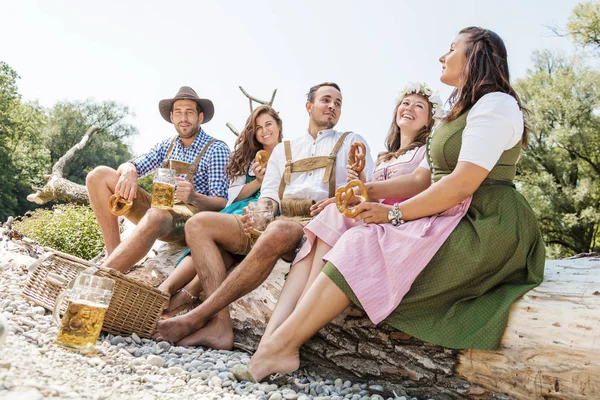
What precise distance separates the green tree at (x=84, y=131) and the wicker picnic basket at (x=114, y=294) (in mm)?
34162

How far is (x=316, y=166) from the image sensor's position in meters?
4.35

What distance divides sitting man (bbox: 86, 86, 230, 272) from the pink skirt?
194 cm

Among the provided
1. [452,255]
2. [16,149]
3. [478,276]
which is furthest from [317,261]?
[16,149]

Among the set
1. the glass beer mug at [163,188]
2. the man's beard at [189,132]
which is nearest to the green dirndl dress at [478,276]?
the glass beer mug at [163,188]

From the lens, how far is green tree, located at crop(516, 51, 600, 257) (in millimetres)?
20406

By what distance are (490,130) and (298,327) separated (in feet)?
4.67

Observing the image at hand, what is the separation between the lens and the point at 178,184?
15.5ft

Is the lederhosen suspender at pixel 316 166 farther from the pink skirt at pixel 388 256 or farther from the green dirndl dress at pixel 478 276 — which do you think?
the green dirndl dress at pixel 478 276

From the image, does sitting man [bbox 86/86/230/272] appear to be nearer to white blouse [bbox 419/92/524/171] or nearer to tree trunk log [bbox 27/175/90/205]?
white blouse [bbox 419/92/524/171]

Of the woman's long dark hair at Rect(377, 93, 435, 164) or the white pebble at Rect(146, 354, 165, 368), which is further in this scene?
the woman's long dark hair at Rect(377, 93, 435, 164)

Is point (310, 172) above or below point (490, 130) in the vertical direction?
below

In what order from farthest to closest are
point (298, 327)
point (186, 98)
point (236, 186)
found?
point (186, 98)
point (236, 186)
point (298, 327)

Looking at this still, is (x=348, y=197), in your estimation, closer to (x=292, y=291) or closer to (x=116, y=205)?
(x=292, y=291)

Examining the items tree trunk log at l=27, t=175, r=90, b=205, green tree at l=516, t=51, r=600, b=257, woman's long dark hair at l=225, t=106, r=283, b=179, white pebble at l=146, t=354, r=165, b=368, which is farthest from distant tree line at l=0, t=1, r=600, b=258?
white pebble at l=146, t=354, r=165, b=368
